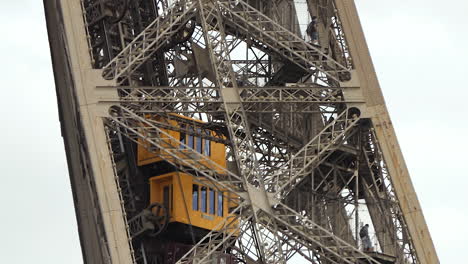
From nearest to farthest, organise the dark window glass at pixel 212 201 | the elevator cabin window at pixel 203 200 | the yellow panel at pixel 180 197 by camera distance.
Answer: the yellow panel at pixel 180 197 < the elevator cabin window at pixel 203 200 < the dark window glass at pixel 212 201

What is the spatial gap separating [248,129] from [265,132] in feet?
14.2

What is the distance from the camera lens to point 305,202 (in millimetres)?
42500

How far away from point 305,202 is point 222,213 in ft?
6.07

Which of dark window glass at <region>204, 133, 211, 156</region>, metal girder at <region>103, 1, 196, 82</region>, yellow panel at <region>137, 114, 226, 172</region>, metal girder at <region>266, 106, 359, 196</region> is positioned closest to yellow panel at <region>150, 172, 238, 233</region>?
yellow panel at <region>137, 114, 226, 172</region>

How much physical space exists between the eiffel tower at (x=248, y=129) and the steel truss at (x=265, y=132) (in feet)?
0.14

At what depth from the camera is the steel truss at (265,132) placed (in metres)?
37.5

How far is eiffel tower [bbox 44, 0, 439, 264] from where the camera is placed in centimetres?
3731

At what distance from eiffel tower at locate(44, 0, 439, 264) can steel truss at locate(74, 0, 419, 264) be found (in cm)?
4

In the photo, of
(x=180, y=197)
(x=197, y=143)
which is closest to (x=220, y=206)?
(x=197, y=143)

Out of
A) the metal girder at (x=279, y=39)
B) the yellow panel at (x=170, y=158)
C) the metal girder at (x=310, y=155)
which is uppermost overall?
the metal girder at (x=279, y=39)

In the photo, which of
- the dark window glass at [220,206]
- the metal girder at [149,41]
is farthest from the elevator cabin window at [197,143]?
the metal girder at [149,41]

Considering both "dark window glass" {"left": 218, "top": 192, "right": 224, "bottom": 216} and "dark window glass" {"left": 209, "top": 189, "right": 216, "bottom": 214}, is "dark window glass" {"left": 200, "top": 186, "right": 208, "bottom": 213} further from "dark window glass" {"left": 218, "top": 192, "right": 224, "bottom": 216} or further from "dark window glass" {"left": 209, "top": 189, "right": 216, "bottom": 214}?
"dark window glass" {"left": 218, "top": 192, "right": 224, "bottom": 216}

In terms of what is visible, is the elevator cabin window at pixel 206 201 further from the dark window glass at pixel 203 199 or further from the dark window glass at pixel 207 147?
the dark window glass at pixel 207 147

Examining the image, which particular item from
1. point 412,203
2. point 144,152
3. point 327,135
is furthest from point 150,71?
point 412,203
